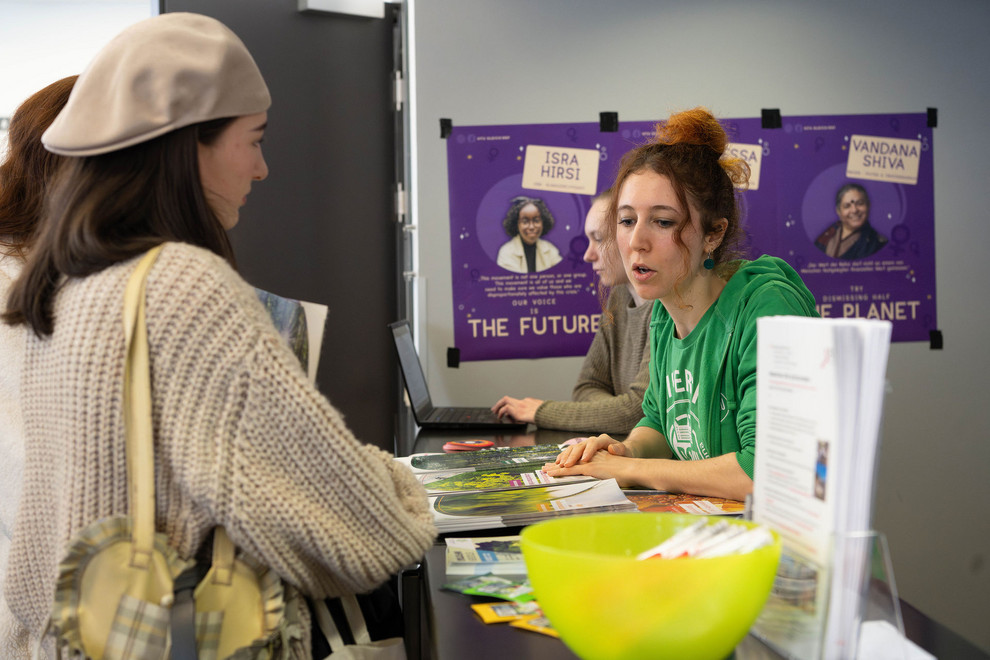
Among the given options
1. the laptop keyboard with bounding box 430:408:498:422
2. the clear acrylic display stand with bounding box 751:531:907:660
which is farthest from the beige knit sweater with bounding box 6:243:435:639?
the laptop keyboard with bounding box 430:408:498:422

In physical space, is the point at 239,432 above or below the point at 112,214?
below

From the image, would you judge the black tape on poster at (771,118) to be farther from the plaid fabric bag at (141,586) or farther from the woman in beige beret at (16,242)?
the plaid fabric bag at (141,586)

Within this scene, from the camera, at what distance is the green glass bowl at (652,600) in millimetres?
711

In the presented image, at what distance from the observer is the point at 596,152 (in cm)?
329

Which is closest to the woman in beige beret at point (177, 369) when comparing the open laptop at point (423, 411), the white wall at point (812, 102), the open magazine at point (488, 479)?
Answer: the open magazine at point (488, 479)

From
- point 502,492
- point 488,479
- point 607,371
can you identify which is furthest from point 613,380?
point 502,492

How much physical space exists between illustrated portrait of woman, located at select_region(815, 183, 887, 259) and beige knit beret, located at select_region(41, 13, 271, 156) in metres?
2.88

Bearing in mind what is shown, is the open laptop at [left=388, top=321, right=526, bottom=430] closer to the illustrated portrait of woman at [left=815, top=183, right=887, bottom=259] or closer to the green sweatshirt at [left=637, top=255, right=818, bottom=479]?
the green sweatshirt at [left=637, top=255, right=818, bottom=479]

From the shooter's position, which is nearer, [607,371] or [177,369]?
[177,369]

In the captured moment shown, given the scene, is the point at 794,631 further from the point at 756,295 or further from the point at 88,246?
the point at 756,295

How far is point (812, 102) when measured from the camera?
3.37 meters

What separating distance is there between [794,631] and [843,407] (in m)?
0.22

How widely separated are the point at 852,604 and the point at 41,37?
18.5 feet

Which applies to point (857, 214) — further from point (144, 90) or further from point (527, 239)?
point (144, 90)
